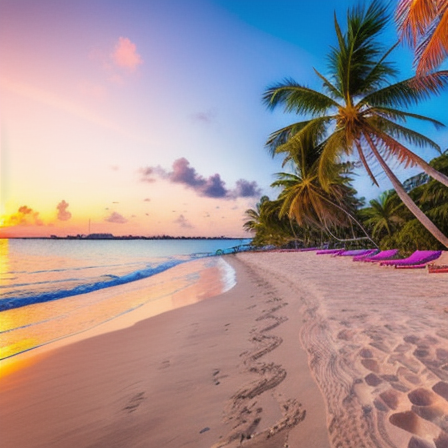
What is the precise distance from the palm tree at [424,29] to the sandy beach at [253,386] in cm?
525

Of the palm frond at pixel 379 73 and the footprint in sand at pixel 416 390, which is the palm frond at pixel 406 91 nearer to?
the palm frond at pixel 379 73

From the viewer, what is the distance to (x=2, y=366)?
12.6 feet

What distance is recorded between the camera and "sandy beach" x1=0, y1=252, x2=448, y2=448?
1.74m

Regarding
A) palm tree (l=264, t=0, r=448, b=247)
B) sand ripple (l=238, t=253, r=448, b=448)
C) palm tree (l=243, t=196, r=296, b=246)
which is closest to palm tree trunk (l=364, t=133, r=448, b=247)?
palm tree (l=264, t=0, r=448, b=247)

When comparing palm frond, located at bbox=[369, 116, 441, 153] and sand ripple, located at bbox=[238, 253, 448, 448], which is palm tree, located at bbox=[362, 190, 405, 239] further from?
sand ripple, located at bbox=[238, 253, 448, 448]

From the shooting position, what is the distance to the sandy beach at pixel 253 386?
1.74 m

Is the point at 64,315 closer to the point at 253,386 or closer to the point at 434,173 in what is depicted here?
the point at 253,386

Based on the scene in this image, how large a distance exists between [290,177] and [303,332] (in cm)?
2253

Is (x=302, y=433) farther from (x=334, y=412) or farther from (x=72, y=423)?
(x=72, y=423)

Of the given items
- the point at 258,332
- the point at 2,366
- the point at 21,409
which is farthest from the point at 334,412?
the point at 2,366

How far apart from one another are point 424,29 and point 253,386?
7384mm

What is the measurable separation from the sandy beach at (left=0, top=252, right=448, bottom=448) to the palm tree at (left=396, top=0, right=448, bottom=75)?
525cm

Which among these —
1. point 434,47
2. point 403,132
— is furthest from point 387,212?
point 434,47

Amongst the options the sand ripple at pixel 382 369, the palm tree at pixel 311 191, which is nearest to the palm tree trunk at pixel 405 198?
the sand ripple at pixel 382 369
